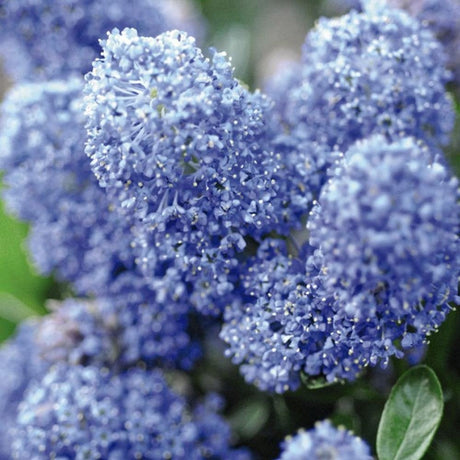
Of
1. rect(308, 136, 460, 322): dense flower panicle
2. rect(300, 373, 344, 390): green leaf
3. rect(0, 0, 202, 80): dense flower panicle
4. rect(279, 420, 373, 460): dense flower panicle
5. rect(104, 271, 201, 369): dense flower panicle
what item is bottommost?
rect(279, 420, 373, 460): dense flower panicle

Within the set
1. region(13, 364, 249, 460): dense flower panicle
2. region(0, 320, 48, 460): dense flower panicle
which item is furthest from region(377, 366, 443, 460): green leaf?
region(0, 320, 48, 460): dense flower panicle

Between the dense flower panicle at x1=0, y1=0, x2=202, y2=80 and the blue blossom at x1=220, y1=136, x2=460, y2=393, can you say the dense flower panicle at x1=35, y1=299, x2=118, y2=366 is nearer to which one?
the blue blossom at x1=220, y1=136, x2=460, y2=393

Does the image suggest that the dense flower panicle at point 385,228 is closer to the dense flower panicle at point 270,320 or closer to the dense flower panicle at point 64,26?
the dense flower panicle at point 270,320

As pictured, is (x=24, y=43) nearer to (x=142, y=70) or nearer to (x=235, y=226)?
(x=142, y=70)

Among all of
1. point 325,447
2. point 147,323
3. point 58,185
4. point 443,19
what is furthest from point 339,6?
point 325,447

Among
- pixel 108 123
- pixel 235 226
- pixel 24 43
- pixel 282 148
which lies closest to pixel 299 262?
pixel 235 226
